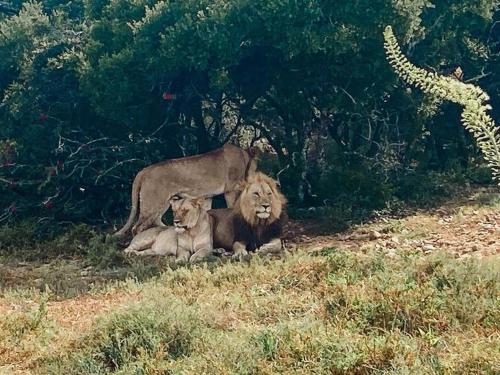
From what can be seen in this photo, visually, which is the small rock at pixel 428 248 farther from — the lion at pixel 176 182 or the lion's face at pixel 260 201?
the lion at pixel 176 182

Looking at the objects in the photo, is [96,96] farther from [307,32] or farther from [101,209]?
[307,32]

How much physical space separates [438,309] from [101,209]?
23.8 ft

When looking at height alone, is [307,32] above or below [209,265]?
above

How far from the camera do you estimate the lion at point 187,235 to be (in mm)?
9094

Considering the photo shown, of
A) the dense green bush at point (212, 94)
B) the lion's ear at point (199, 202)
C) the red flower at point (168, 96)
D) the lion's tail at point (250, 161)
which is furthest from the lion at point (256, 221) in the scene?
the red flower at point (168, 96)

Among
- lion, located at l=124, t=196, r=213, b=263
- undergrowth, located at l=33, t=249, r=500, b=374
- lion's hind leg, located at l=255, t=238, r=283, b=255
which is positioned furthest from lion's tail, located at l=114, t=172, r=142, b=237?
undergrowth, located at l=33, t=249, r=500, b=374

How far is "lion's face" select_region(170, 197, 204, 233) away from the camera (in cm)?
909

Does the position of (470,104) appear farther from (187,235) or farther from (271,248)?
(187,235)

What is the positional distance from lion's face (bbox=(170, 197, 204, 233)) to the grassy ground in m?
0.62

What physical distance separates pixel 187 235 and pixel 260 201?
990 mm

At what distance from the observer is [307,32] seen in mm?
9891

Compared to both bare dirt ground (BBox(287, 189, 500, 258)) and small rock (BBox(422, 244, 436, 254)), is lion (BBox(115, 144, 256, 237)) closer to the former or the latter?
bare dirt ground (BBox(287, 189, 500, 258))

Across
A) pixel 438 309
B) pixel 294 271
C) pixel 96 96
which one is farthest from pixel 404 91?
pixel 438 309

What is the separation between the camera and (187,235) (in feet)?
30.1
